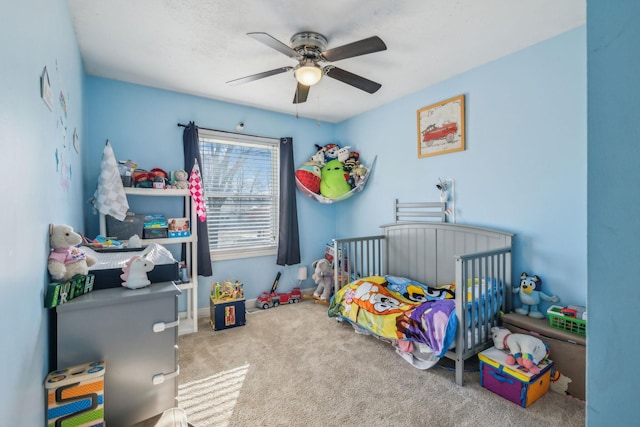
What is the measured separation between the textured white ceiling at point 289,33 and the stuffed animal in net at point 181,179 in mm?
870

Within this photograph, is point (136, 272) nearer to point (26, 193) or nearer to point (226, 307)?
point (26, 193)

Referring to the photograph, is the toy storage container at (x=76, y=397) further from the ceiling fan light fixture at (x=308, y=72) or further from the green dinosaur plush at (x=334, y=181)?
the green dinosaur plush at (x=334, y=181)

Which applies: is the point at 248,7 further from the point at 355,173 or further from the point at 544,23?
the point at 355,173

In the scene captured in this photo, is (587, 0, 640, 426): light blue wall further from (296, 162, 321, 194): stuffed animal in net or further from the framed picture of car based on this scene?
(296, 162, 321, 194): stuffed animal in net

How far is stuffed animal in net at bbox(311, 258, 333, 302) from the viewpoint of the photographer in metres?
3.69

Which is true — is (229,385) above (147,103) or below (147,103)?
below

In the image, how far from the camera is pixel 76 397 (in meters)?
1.09

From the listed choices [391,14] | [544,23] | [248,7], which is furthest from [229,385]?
[544,23]

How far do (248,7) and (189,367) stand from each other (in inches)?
97.9

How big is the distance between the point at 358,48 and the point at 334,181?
2.01m

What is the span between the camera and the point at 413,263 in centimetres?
309

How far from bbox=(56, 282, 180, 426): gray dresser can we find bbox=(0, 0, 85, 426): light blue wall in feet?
0.30

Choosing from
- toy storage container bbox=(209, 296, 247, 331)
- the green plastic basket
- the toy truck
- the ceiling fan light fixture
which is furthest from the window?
the green plastic basket

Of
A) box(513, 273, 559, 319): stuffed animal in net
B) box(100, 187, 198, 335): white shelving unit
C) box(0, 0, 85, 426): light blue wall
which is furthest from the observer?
box(100, 187, 198, 335): white shelving unit
